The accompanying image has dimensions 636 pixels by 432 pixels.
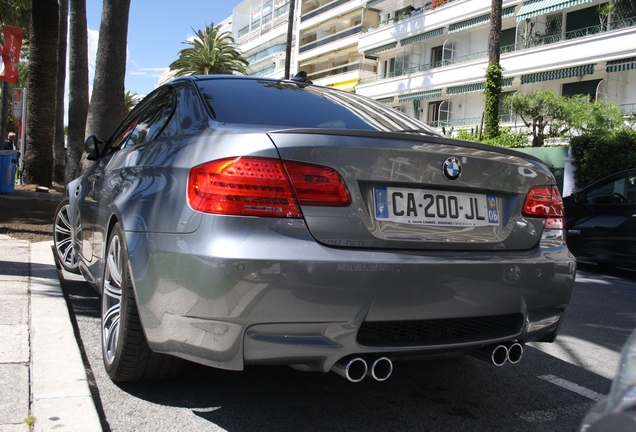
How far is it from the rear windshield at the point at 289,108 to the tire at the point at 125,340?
2.64 feet

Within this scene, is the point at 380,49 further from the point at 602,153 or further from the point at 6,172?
the point at 6,172

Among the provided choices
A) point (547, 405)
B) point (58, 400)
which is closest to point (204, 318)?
point (58, 400)

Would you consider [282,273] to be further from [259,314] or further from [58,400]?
[58,400]

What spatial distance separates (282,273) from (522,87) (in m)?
34.9

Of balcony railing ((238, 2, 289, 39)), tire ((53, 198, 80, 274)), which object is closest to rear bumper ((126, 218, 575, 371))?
tire ((53, 198, 80, 274))

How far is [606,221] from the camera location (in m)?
8.83

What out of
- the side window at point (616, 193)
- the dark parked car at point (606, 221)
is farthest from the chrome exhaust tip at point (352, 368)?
the side window at point (616, 193)

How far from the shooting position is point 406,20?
4212cm

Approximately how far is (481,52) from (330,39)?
22739 millimetres

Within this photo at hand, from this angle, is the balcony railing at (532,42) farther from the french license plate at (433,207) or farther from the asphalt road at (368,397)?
the french license plate at (433,207)

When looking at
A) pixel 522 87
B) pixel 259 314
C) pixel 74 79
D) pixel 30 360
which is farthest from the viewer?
pixel 522 87

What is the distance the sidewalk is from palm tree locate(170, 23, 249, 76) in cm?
5096

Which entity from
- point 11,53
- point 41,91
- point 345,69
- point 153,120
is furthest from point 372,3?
point 153,120

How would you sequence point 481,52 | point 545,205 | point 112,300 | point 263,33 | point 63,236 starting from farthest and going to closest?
1. point 263,33
2. point 481,52
3. point 63,236
4. point 112,300
5. point 545,205
